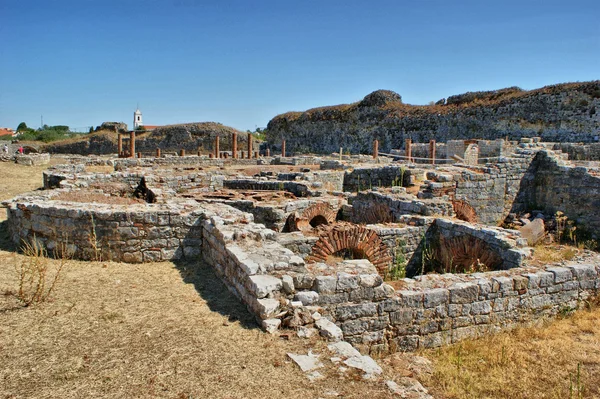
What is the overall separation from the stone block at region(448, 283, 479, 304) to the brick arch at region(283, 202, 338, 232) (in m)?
4.85

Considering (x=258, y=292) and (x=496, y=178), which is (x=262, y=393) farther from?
(x=496, y=178)

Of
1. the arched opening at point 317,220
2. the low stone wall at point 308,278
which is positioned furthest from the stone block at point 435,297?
the arched opening at point 317,220

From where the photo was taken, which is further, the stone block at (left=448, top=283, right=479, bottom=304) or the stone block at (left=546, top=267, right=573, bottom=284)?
the stone block at (left=546, top=267, right=573, bottom=284)

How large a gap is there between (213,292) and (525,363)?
409 centimetres

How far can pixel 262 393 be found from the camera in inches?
154

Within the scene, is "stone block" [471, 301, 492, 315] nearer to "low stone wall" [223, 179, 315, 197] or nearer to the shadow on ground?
the shadow on ground

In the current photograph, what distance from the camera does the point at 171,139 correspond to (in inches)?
2047

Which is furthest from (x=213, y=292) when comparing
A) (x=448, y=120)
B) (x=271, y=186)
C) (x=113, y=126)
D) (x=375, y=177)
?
(x=113, y=126)

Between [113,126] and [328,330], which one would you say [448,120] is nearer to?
[328,330]

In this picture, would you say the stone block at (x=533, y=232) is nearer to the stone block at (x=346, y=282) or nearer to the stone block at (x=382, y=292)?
the stone block at (x=382, y=292)

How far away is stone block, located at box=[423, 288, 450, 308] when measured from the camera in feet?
20.7

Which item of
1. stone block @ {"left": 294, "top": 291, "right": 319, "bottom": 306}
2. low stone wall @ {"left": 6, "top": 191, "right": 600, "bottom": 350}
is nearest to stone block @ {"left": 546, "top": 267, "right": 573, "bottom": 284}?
low stone wall @ {"left": 6, "top": 191, "right": 600, "bottom": 350}

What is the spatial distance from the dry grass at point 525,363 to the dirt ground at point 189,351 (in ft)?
0.06

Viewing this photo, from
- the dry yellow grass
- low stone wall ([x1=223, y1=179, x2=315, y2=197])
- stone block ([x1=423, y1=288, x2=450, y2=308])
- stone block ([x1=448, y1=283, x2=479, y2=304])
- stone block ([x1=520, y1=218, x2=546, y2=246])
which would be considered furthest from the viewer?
low stone wall ([x1=223, y1=179, x2=315, y2=197])
